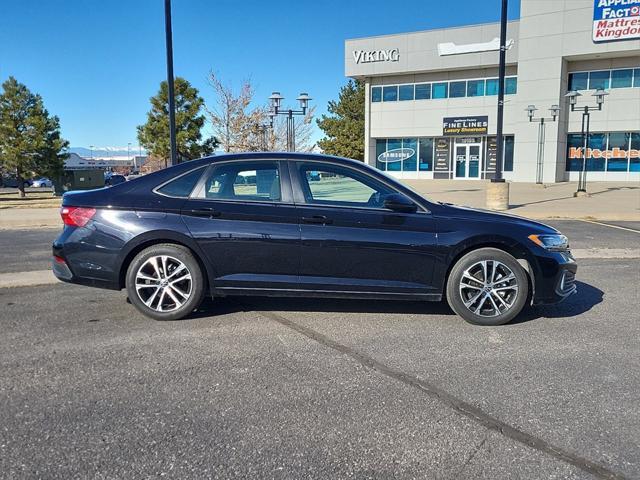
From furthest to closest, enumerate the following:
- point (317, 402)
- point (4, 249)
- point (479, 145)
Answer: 1. point (479, 145)
2. point (4, 249)
3. point (317, 402)

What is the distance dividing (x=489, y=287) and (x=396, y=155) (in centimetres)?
3836

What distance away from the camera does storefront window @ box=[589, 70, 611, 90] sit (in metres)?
33.4

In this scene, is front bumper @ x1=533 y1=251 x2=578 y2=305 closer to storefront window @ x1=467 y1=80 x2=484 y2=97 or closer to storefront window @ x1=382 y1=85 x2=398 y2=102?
storefront window @ x1=467 y1=80 x2=484 y2=97

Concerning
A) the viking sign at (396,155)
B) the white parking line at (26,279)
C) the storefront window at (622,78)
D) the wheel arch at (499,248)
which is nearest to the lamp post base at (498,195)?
the wheel arch at (499,248)

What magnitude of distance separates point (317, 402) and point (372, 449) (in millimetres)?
601

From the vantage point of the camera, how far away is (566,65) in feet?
112

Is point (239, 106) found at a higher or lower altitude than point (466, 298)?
higher

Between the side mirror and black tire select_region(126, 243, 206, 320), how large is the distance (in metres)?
1.85

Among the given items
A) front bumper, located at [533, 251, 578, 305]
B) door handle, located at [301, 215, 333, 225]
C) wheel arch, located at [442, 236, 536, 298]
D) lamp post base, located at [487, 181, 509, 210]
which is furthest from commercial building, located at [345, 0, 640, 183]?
door handle, located at [301, 215, 333, 225]

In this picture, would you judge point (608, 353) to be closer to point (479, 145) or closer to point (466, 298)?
point (466, 298)

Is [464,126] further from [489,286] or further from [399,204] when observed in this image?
[399,204]

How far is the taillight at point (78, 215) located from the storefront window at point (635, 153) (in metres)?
36.6

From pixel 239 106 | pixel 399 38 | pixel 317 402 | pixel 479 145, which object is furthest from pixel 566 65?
pixel 317 402

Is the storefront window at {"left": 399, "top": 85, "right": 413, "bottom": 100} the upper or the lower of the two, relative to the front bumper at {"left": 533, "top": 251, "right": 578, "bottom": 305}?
upper
